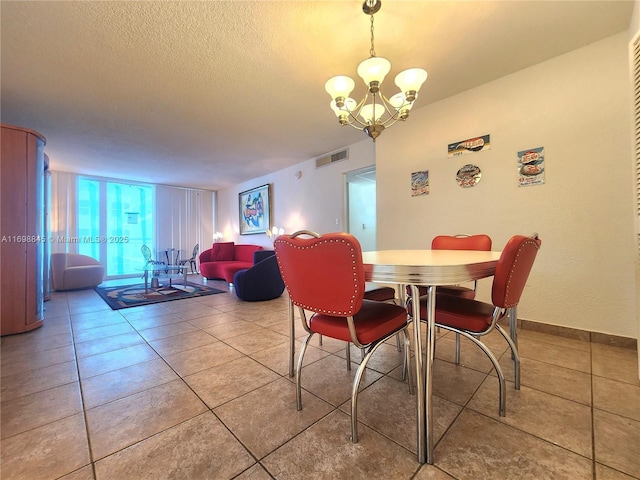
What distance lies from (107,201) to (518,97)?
27.0 ft

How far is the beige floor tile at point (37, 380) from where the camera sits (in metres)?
1.55

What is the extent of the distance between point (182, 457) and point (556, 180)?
3.37m

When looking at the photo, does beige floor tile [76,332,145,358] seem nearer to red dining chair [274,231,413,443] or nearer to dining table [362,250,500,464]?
red dining chair [274,231,413,443]

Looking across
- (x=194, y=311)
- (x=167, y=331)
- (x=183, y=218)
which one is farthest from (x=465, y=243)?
(x=183, y=218)

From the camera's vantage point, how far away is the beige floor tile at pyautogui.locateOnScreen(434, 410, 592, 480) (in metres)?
0.96

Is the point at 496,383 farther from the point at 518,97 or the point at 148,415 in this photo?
the point at 518,97

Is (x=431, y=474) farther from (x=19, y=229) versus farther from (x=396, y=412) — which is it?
(x=19, y=229)

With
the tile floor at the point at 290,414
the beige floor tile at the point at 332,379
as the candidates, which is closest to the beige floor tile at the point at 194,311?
the tile floor at the point at 290,414

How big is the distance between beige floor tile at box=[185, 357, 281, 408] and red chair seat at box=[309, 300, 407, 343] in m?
0.67

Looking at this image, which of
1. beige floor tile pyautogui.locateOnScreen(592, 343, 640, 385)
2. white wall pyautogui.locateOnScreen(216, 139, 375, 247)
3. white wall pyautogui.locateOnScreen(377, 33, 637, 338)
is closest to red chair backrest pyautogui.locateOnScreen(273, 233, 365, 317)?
beige floor tile pyautogui.locateOnScreen(592, 343, 640, 385)

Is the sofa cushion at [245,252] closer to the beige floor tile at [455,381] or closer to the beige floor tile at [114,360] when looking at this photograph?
the beige floor tile at [114,360]

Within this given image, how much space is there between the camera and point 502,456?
1.04 metres

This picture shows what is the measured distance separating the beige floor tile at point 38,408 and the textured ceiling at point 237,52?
256 cm

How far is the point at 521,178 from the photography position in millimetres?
2486
